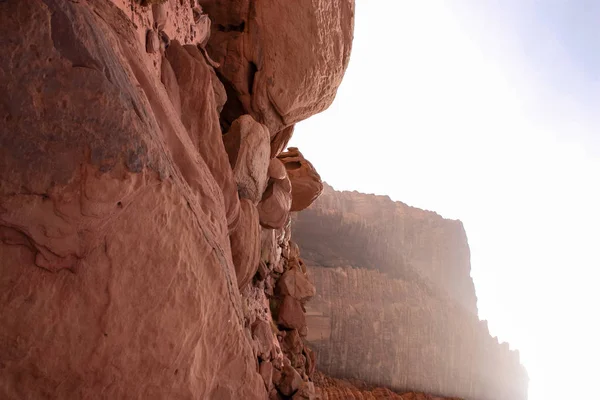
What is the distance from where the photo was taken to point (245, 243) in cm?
324

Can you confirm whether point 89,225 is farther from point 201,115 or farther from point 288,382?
point 288,382

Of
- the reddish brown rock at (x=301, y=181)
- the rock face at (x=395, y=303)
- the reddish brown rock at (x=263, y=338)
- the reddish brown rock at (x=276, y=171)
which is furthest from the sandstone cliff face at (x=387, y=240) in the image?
the reddish brown rock at (x=263, y=338)

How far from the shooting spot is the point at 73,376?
1776mm

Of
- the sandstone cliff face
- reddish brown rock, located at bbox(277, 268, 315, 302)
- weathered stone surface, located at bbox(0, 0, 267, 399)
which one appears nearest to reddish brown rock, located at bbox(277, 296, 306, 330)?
reddish brown rock, located at bbox(277, 268, 315, 302)

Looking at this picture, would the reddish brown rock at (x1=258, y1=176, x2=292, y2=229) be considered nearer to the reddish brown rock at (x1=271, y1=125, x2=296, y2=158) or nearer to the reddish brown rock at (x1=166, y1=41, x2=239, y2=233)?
the reddish brown rock at (x1=166, y1=41, x2=239, y2=233)

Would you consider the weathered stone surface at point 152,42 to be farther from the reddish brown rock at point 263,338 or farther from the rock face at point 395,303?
Result: the rock face at point 395,303

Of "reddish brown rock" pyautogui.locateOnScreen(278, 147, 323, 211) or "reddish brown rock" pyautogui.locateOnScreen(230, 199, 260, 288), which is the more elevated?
"reddish brown rock" pyautogui.locateOnScreen(278, 147, 323, 211)

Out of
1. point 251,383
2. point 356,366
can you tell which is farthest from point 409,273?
point 251,383

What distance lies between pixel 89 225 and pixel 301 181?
375 centimetres

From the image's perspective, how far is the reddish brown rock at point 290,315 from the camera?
474 cm

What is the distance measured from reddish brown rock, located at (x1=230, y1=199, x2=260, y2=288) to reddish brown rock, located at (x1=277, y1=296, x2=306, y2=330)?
4.90 ft

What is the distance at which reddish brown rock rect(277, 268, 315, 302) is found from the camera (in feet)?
16.0

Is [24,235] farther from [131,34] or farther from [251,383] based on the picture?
[251,383]

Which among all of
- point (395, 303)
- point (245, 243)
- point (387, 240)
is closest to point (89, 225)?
point (245, 243)
